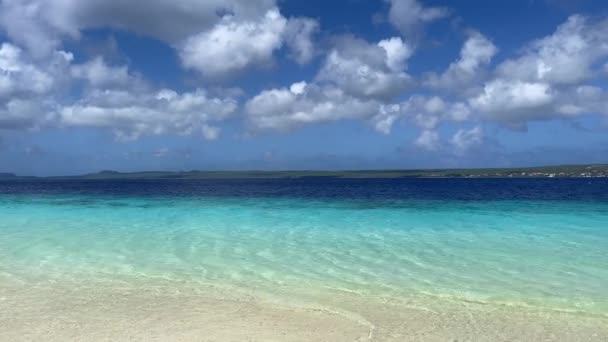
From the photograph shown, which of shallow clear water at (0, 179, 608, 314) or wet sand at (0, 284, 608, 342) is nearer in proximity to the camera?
wet sand at (0, 284, 608, 342)

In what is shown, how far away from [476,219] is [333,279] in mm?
14629

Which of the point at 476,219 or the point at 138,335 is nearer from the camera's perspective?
the point at 138,335

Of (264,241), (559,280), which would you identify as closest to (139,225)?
(264,241)

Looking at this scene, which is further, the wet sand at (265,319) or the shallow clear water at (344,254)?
the shallow clear water at (344,254)

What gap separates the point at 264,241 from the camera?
16188 mm

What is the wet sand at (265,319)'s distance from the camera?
22.9 ft

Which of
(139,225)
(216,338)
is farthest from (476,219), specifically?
(216,338)

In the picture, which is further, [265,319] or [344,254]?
[344,254]

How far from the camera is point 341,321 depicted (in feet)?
25.0

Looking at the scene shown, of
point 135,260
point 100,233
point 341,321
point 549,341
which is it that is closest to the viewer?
point 549,341

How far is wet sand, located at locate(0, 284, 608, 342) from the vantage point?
6973 millimetres

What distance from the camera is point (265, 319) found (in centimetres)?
779

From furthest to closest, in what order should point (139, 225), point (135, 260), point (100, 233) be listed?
1. point (139, 225)
2. point (100, 233)
3. point (135, 260)

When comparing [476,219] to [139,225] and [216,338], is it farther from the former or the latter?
[216,338]
